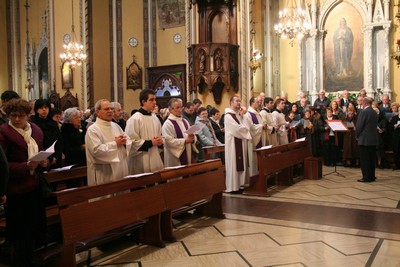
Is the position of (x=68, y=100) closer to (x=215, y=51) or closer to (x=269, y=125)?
(x=215, y=51)

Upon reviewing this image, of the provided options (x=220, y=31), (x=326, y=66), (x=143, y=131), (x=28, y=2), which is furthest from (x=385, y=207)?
(x=28, y=2)

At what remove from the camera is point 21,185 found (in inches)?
146

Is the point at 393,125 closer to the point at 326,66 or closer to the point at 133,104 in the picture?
the point at 326,66

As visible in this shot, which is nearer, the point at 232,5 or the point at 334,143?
the point at 334,143

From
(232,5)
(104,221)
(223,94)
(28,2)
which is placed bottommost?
(104,221)

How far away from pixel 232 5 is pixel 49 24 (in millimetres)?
8157

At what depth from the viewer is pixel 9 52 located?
19.9 m

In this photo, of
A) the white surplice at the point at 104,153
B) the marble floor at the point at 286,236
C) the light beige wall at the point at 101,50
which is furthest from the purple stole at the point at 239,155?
the light beige wall at the point at 101,50

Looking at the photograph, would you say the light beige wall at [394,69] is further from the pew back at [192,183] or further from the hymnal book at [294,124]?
the pew back at [192,183]

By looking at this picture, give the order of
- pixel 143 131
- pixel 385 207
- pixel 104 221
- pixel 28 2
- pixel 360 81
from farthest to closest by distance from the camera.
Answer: pixel 28 2 < pixel 360 81 < pixel 385 207 < pixel 143 131 < pixel 104 221

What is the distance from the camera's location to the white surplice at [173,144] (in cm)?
600

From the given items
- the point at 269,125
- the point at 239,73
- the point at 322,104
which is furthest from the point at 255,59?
the point at 269,125

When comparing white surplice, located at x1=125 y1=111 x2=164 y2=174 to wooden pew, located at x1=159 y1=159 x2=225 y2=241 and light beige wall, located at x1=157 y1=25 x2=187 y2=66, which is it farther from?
light beige wall, located at x1=157 y1=25 x2=187 y2=66

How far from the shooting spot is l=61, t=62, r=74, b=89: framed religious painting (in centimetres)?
1595
